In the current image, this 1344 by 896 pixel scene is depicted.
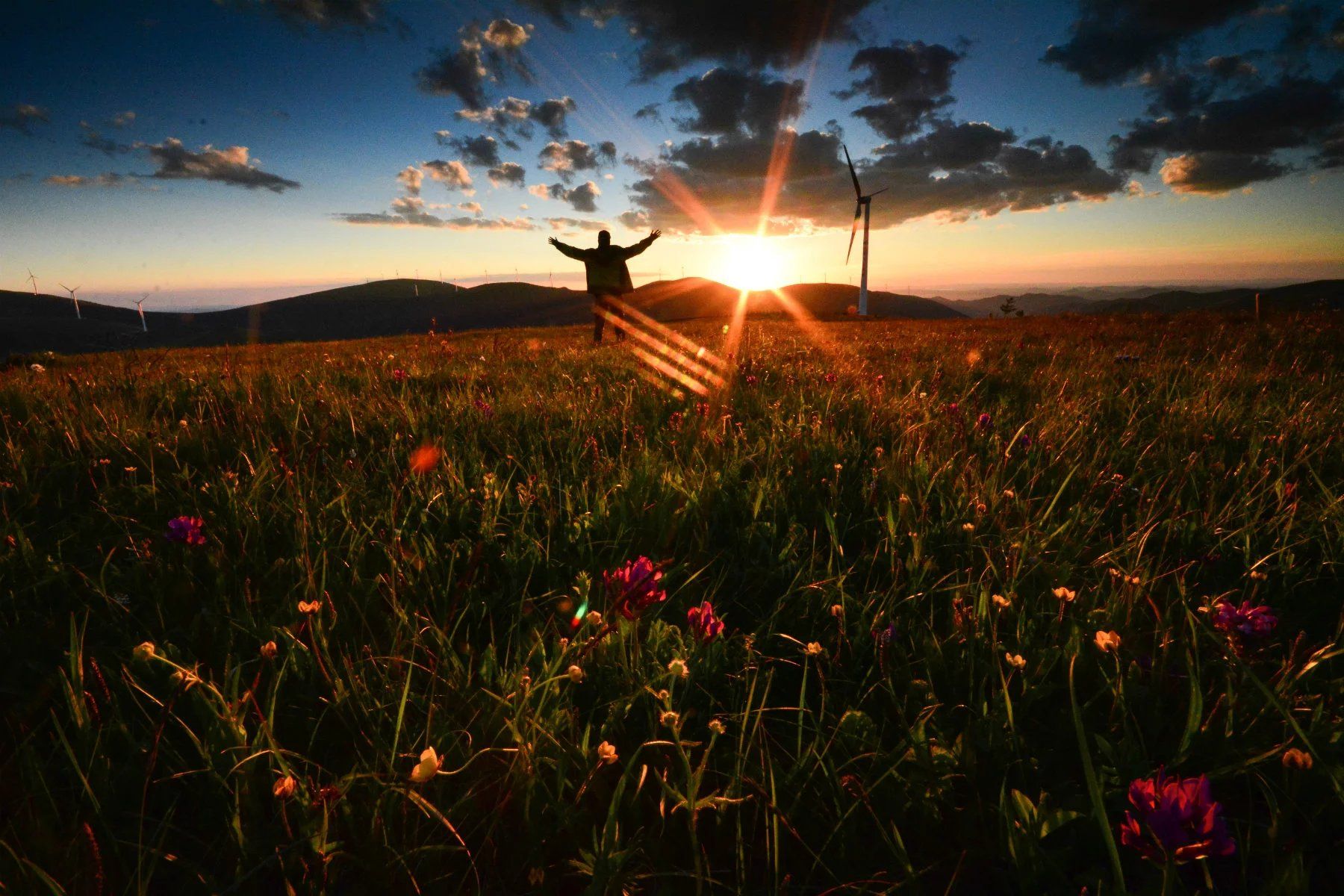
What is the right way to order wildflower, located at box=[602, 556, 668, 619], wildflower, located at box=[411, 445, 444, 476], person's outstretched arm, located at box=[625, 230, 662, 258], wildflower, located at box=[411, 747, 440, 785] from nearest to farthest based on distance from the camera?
wildflower, located at box=[411, 747, 440, 785]
wildflower, located at box=[602, 556, 668, 619]
wildflower, located at box=[411, 445, 444, 476]
person's outstretched arm, located at box=[625, 230, 662, 258]

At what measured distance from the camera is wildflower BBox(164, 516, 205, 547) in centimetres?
214

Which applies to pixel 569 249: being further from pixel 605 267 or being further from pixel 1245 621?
pixel 1245 621

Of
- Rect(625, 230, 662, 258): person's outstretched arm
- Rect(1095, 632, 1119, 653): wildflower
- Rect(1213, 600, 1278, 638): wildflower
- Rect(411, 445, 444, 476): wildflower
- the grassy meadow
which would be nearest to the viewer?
the grassy meadow

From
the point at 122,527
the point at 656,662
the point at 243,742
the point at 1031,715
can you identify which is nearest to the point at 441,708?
the point at 243,742

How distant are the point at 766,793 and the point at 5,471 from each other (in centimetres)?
409

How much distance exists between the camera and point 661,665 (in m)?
1.66

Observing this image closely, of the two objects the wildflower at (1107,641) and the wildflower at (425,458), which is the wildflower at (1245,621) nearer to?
the wildflower at (1107,641)

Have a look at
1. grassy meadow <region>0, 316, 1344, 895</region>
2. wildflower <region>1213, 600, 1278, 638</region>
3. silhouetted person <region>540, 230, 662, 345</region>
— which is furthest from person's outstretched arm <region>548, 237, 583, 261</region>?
wildflower <region>1213, 600, 1278, 638</region>

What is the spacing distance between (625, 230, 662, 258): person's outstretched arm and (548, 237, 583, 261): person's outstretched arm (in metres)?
1.42

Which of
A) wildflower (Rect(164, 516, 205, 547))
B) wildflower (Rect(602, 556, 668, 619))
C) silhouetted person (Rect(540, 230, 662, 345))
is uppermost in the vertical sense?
silhouetted person (Rect(540, 230, 662, 345))

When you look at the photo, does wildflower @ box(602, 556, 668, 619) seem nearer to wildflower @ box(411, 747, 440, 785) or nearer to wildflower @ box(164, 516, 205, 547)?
wildflower @ box(411, 747, 440, 785)

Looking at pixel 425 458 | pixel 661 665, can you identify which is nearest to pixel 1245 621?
pixel 661 665

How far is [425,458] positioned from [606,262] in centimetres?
1545

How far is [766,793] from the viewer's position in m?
1.21
